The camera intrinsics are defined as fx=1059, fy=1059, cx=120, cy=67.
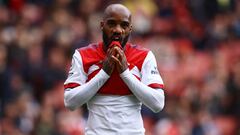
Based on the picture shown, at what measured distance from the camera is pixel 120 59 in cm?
777

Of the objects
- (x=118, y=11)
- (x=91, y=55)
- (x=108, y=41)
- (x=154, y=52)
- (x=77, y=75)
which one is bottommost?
(x=154, y=52)

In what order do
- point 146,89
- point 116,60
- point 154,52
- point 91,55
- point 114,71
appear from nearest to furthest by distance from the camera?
point 116,60 < point 146,89 < point 114,71 < point 91,55 < point 154,52

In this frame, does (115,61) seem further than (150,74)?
No

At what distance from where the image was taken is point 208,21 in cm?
2002

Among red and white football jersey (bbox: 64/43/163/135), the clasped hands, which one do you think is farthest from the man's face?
red and white football jersey (bbox: 64/43/163/135)

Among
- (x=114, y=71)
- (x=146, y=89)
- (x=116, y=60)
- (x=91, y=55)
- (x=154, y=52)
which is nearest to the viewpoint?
(x=116, y=60)

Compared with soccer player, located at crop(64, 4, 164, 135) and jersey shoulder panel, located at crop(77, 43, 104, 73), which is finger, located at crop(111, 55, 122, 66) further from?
jersey shoulder panel, located at crop(77, 43, 104, 73)

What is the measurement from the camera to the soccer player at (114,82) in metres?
7.82

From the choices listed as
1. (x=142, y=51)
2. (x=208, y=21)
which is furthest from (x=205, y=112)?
(x=142, y=51)

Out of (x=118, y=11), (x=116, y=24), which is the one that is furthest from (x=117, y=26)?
(x=118, y=11)

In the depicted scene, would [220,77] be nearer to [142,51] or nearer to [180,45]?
[180,45]

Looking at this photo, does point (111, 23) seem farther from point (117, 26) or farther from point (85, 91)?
point (85, 91)

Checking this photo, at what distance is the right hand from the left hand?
3 centimetres

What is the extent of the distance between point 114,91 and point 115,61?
317 mm
